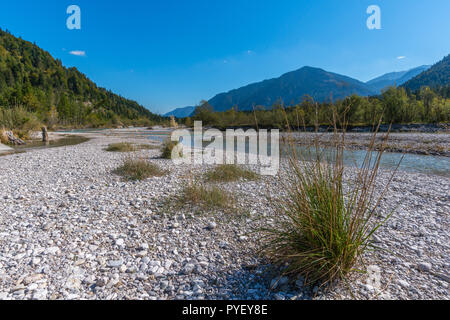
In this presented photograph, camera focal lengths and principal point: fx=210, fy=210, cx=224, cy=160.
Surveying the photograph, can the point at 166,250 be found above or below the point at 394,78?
below

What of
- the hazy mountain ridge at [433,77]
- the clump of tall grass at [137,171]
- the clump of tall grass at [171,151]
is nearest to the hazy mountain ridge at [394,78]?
the clump of tall grass at [137,171]

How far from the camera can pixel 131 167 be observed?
20.3 feet

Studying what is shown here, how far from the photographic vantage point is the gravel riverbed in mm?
1823

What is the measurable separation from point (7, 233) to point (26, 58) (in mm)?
116990

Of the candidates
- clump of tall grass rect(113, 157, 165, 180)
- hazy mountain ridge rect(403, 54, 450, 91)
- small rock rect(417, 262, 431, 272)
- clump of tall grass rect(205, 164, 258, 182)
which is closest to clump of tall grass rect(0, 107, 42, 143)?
clump of tall grass rect(113, 157, 165, 180)

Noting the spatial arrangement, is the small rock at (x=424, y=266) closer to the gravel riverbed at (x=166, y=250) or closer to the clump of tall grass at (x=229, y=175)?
the gravel riverbed at (x=166, y=250)

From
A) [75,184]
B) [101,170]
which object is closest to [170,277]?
[75,184]

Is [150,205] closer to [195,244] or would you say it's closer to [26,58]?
[195,244]

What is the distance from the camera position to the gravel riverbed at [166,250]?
1823 mm

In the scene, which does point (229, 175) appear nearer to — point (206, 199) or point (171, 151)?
point (206, 199)

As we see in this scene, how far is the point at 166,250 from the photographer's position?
8.39 feet

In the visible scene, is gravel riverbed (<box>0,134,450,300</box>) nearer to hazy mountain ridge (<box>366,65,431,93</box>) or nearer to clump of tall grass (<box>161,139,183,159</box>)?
hazy mountain ridge (<box>366,65,431,93</box>)

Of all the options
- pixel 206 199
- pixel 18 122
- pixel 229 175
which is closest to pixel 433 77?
pixel 229 175

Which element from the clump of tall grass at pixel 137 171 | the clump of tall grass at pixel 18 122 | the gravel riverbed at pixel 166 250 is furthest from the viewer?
the clump of tall grass at pixel 18 122
